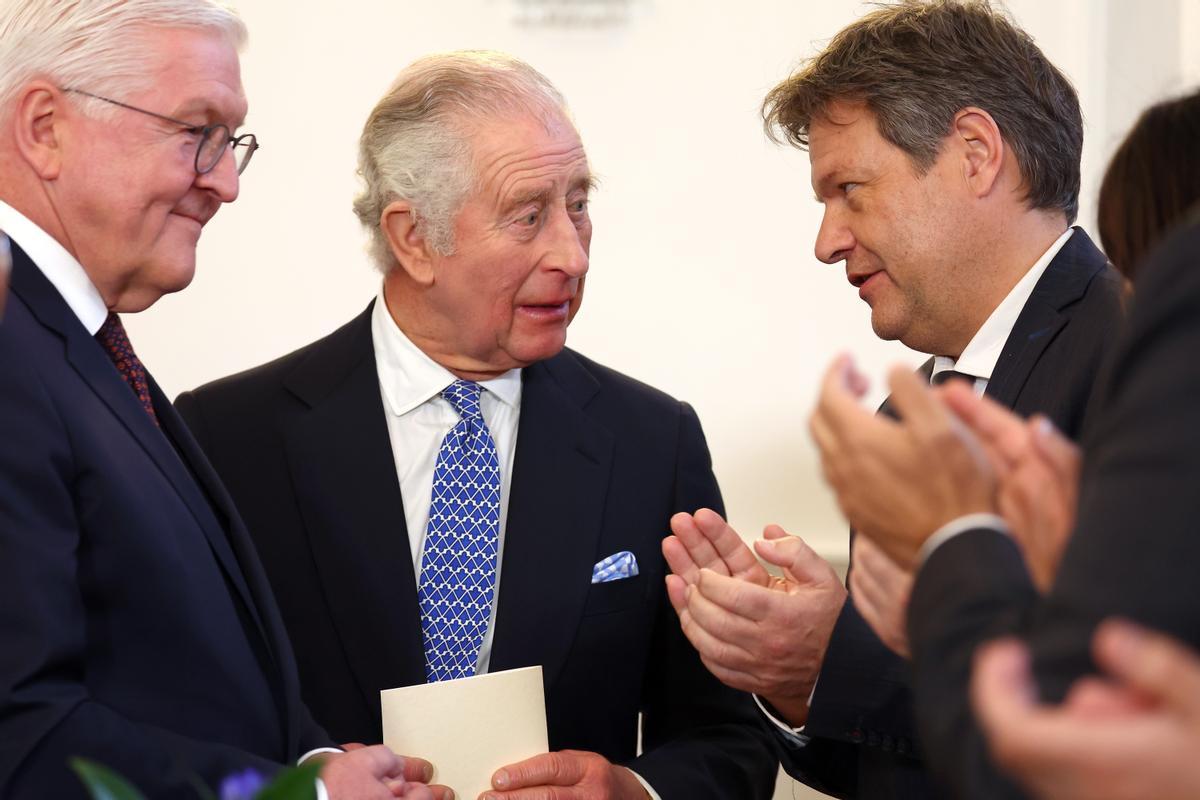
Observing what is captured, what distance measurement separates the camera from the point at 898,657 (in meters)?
1.88

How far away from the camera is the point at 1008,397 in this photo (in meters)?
2.01

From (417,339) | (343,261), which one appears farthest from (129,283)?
(343,261)

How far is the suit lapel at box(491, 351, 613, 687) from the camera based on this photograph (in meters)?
2.32

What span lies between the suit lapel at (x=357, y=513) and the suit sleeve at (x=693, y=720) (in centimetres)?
45

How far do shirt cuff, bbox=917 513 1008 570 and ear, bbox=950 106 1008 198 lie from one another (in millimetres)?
1361

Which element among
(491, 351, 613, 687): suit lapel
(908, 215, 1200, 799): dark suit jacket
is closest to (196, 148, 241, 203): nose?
(491, 351, 613, 687): suit lapel

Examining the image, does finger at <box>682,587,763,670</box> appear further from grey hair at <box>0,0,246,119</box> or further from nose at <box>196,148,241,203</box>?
grey hair at <box>0,0,246,119</box>

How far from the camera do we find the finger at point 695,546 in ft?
6.85

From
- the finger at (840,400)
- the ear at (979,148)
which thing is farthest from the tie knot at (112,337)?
the ear at (979,148)

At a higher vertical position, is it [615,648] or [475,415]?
[475,415]

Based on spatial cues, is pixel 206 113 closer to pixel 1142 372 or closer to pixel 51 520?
pixel 51 520

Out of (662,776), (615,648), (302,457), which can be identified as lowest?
(662,776)

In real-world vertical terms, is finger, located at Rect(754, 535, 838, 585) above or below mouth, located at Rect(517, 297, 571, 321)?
below

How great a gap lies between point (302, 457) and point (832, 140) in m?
1.09
